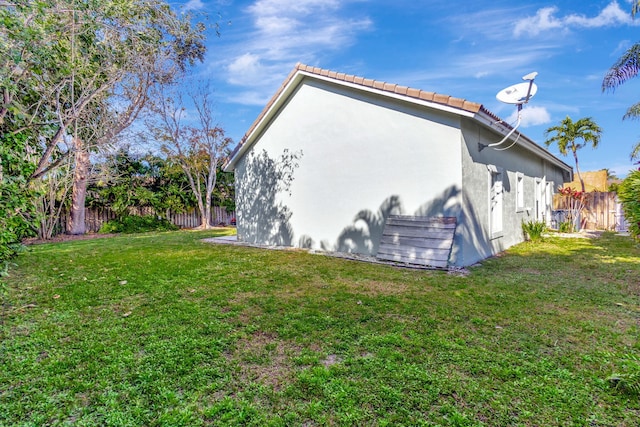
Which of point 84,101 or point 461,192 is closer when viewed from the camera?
point 84,101

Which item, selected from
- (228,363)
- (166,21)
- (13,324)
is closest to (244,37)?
(166,21)

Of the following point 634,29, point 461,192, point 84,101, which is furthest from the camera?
point 634,29

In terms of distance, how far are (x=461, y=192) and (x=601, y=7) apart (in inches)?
349

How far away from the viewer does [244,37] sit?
34.2 feet

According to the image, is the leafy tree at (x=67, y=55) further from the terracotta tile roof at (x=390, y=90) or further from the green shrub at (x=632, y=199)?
the green shrub at (x=632, y=199)

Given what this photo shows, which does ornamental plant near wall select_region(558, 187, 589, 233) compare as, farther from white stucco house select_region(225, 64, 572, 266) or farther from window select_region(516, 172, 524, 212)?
window select_region(516, 172, 524, 212)

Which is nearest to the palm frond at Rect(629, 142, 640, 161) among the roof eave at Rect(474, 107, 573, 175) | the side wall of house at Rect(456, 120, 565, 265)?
the side wall of house at Rect(456, 120, 565, 265)

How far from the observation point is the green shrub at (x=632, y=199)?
5.49 metres

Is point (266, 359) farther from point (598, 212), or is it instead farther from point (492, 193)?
point (598, 212)

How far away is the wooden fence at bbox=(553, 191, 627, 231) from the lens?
1495 centimetres

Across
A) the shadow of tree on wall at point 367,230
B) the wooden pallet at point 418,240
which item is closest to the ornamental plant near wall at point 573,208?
the wooden pallet at point 418,240

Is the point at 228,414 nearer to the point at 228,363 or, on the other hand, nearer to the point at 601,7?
the point at 228,363

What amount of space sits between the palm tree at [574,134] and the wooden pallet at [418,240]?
19.8 m

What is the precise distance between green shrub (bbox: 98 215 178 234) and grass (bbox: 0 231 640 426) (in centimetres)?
1021
